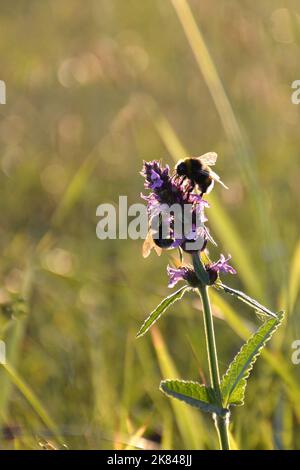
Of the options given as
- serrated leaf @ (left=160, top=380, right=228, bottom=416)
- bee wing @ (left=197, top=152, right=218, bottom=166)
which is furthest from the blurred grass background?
bee wing @ (left=197, top=152, right=218, bottom=166)

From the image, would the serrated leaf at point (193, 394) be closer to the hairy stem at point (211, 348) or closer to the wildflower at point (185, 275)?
the hairy stem at point (211, 348)

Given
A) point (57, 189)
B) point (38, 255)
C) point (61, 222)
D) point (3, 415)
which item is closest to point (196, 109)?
point (57, 189)

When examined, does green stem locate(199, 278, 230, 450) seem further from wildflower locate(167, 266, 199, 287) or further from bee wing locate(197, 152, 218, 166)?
bee wing locate(197, 152, 218, 166)

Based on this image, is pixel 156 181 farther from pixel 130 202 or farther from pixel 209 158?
pixel 130 202

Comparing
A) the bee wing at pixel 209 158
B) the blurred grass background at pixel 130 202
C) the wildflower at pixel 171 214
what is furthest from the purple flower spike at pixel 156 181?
the blurred grass background at pixel 130 202

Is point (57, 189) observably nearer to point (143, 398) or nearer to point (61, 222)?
point (61, 222)

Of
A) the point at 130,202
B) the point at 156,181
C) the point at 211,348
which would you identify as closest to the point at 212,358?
the point at 211,348
